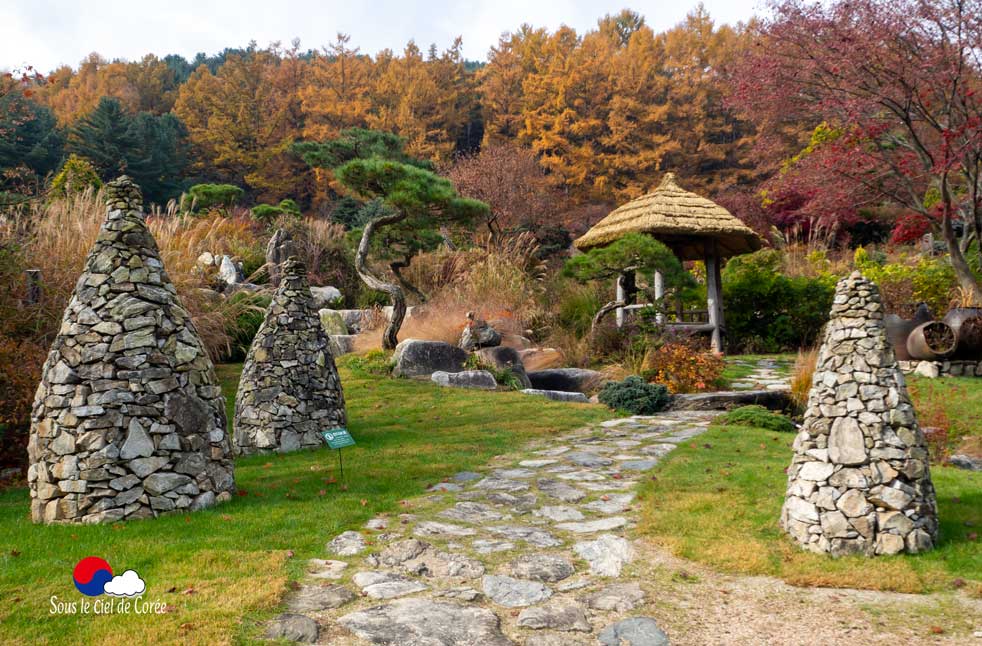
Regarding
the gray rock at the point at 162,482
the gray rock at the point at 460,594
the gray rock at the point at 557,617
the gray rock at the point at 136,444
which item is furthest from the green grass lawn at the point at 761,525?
the gray rock at the point at 136,444

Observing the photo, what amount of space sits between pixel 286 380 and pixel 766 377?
795cm

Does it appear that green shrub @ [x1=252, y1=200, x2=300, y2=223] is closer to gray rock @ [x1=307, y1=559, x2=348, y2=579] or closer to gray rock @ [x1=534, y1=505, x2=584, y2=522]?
gray rock @ [x1=534, y1=505, x2=584, y2=522]

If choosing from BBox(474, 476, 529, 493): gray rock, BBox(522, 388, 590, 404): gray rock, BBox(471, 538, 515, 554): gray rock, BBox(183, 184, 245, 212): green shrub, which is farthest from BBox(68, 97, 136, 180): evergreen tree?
BBox(471, 538, 515, 554): gray rock

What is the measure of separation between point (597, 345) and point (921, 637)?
9.68m

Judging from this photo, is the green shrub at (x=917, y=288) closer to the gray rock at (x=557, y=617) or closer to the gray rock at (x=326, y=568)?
the gray rock at (x=557, y=617)

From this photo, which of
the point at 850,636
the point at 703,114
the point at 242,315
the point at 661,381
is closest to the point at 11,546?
the point at 850,636

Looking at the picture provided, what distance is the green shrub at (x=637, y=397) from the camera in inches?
361

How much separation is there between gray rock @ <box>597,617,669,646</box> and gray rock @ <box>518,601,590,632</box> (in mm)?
110

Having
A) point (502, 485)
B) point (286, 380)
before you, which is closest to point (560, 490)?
point (502, 485)

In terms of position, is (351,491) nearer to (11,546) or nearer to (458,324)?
(11,546)

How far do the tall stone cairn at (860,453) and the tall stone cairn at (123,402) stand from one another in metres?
3.88

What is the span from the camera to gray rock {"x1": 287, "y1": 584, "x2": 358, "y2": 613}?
10.4 ft

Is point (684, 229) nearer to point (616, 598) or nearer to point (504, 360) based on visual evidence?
point (504, 360)

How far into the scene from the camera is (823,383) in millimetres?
3984
